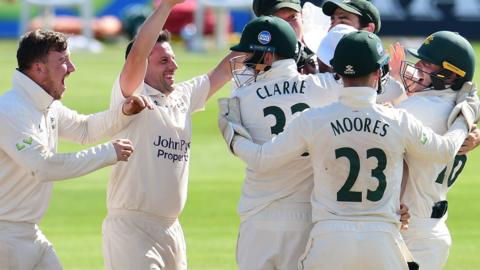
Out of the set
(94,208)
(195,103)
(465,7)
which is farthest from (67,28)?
(195,103)

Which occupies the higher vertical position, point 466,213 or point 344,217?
point 344,217

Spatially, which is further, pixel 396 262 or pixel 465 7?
pixel 465 7

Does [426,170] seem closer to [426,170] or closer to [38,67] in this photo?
[426,170]

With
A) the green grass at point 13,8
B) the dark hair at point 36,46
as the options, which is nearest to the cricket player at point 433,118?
the dark hair at point 36,46

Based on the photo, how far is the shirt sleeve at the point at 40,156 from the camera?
22.2ft

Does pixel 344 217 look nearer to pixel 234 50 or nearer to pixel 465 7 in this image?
pixel 234 50

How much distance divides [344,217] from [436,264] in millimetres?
1000

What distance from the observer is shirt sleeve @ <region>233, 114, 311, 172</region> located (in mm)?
6309

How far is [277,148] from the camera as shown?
21.0ft

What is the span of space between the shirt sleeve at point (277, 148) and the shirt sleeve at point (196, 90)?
1.16m

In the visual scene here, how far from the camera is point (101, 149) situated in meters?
6.87

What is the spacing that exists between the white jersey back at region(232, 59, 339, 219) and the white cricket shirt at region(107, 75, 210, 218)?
70cm

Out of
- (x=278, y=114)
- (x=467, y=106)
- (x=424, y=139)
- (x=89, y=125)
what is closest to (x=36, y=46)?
(x=89, y=125)

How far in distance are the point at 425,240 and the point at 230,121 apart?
4.46ft
